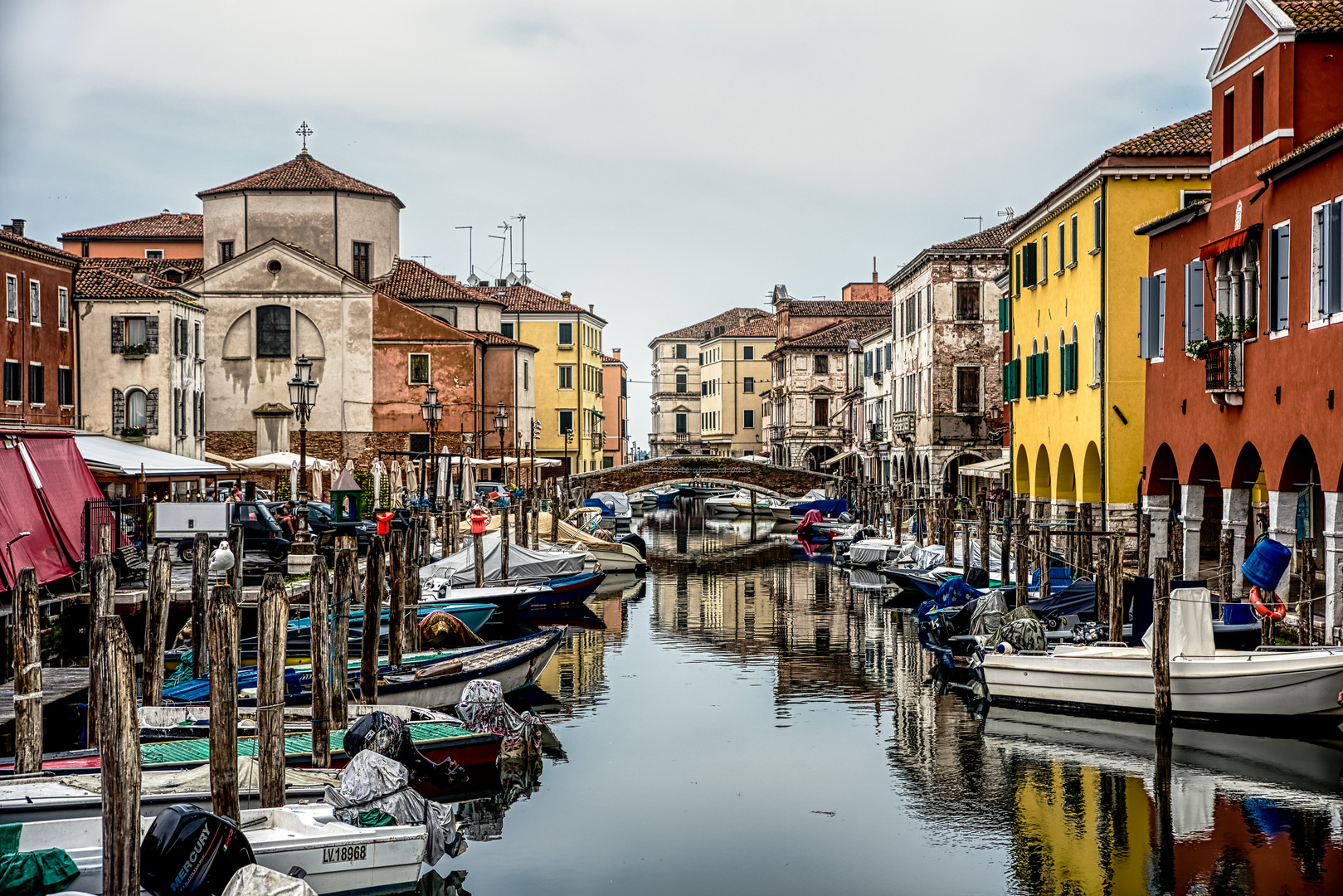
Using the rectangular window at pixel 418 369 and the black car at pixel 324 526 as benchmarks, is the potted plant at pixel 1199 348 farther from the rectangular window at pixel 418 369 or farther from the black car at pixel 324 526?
the rectangular window at pixel 418 369

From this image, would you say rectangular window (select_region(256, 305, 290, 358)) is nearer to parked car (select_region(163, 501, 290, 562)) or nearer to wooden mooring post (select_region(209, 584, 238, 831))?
parked car (select_region(163, 501, 290, 562))

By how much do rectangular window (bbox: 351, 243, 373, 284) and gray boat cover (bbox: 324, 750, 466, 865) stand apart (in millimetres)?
45442

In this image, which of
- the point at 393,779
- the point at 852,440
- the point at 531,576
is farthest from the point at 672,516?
the point at 393,779

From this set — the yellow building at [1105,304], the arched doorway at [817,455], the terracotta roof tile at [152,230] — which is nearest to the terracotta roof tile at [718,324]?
the arched doorway at [817,455]

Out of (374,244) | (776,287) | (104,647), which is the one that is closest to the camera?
(104,647)

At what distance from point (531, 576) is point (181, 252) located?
118ft

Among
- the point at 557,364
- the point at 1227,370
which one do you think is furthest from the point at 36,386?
the point at 557,364

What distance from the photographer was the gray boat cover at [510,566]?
30641 mm

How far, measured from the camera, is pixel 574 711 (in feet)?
66.0

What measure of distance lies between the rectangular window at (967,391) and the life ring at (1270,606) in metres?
32.1

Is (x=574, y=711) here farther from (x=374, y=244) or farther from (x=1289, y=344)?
(x=374, y=244)

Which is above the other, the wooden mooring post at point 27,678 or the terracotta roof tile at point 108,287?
the terracotta roof tile at point 108,287

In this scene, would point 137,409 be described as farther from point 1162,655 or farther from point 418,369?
point 1162,655

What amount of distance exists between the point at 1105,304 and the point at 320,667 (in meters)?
20.2
